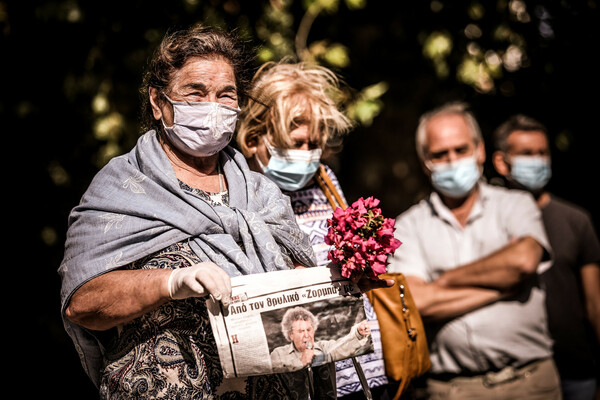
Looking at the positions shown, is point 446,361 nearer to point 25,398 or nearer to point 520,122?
point 520,122

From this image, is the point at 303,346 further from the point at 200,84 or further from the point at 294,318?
the point at 200,84

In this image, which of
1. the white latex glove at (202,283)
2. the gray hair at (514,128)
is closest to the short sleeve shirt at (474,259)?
the gray hair at (514,128)

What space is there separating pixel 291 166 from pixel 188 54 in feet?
2.58

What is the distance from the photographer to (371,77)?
615cm

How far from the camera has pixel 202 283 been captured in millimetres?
1988

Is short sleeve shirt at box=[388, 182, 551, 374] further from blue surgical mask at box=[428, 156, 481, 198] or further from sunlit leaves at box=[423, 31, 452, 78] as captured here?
sunlit leaves at box=[423, 31, 452, 78]

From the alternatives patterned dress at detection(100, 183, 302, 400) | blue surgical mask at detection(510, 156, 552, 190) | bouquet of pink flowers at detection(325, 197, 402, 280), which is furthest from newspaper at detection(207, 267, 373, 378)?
blue surgical mask at detection(510, 156, 552, 190)

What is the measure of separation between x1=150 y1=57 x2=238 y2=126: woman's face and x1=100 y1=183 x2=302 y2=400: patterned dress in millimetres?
543

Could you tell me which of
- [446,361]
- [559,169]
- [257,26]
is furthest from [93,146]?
[559,169]

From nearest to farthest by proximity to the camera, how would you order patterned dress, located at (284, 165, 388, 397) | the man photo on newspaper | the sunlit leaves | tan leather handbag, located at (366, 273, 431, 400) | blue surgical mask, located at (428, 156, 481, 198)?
the man photo on newspaper
patterned dress, located at (284, 165, 388, 397)
tan leather handbag, located at (366, 273, 431, 400)
blue surgical mask, located at (428, 156, 481, 198)
the sunlit leaves

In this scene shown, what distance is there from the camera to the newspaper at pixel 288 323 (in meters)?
2.06

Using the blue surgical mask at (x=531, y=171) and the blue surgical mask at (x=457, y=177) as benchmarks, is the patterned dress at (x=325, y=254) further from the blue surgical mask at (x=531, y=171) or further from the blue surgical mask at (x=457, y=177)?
the blue surgical mask at (x=531, y=171)

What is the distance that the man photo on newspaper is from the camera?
2.14 metres

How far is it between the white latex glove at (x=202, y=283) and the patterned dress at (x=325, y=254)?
98 centimetres
